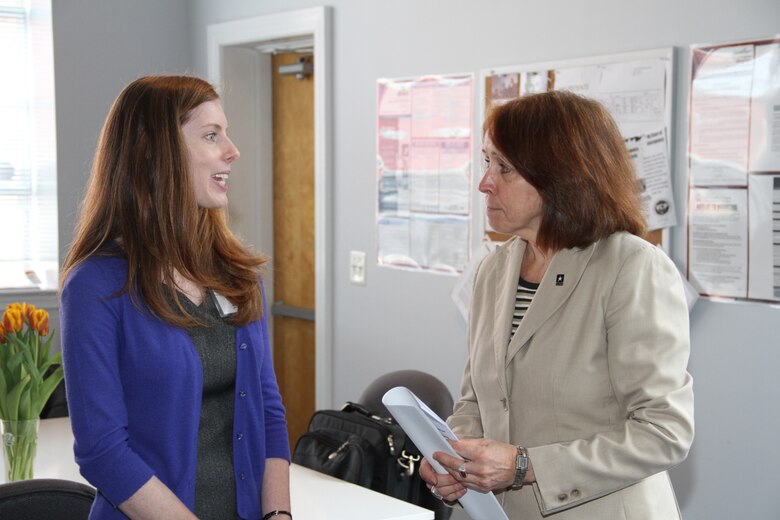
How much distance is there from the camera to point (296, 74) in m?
4.39

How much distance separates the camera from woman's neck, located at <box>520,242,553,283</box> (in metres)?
1.70

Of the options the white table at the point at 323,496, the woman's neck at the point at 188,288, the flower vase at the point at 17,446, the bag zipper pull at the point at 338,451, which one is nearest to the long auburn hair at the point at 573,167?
the woman's neck at the point at 188,288

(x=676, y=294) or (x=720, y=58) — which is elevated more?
(x=720, y=58)

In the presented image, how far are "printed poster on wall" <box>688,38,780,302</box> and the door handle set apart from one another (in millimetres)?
2198

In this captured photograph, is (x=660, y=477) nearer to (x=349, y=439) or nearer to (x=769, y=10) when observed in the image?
(x=349, y=439)

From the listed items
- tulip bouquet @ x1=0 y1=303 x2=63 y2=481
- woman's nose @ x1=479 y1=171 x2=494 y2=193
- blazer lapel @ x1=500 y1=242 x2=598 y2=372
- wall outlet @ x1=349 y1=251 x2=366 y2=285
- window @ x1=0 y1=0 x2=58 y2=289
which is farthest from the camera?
window @ x1=0 y1=0 x2=58 y2=289

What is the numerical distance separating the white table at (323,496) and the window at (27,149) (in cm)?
206

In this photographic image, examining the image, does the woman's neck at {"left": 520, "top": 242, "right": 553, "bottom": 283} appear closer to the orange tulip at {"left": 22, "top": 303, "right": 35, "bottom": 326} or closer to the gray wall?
the gray wall

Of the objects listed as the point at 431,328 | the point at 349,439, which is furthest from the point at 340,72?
the point at 349,439

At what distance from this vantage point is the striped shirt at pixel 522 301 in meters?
1.68

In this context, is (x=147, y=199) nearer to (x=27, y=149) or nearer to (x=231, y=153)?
(x=231, y=153)

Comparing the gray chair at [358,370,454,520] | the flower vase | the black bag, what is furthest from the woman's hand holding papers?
the flower vase

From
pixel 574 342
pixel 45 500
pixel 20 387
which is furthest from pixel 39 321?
pixel 574 342

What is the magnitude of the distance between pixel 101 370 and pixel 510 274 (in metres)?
0.76
